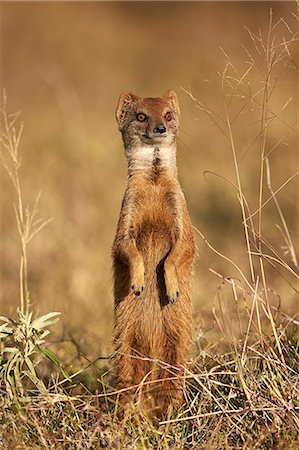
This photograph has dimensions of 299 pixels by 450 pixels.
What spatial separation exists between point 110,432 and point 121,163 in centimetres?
717

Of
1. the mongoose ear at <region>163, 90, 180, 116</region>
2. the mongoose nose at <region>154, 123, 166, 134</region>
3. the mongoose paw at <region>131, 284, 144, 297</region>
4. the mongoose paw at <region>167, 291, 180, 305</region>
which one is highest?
the mongoose ear at <region>163, 90, 180, 116</region>

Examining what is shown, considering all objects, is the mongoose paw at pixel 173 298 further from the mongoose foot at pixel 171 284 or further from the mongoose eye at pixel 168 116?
the mongoose eye at pixel 168 116

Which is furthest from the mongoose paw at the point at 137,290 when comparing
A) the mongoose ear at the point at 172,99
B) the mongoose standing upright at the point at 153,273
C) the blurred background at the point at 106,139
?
the mongoose ear at the point at 172,99

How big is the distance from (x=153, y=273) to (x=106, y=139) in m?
7.72

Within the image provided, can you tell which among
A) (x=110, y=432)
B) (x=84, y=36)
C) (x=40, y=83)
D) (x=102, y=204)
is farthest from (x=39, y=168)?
(x=84, y=36)

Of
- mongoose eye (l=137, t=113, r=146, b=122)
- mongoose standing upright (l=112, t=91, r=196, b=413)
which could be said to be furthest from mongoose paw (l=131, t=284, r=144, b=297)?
mongoose eye (l=137, t=113, r=146, b=122)

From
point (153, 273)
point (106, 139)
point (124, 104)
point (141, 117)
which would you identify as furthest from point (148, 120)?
point (106, 139)

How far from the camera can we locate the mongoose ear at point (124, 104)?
3727 mm

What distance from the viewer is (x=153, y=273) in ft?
A: 11.4

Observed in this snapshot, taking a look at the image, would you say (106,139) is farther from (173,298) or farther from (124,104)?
(173,298)

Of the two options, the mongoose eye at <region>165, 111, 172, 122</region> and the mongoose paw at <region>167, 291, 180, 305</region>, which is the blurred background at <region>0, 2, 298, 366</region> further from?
the mongoose paw at <region>167, 291, 180, 305</region>

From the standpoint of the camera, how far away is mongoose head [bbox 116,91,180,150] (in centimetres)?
353

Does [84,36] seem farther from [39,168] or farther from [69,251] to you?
[69,251]

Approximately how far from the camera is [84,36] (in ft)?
58.2
